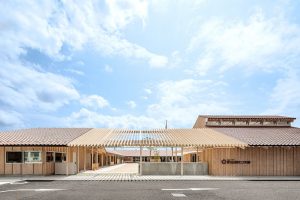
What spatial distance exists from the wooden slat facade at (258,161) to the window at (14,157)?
14639 mm

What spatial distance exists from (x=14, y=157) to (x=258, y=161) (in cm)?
1879

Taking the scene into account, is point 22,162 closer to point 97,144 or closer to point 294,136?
point 97,144

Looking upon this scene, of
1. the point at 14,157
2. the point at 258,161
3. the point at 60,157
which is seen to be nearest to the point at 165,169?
the point at 258,161

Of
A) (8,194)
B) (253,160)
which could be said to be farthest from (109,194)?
(253,160)

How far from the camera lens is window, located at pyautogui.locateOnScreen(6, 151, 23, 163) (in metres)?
27.0

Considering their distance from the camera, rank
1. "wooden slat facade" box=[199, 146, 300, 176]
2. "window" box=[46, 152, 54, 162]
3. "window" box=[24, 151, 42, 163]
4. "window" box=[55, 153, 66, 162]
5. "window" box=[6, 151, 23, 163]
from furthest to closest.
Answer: "window" box=[55, 153, 66, 162] < "wooden slat facade" box=[199, 146, 300, 176] < "window" box=[46, 152, 54, 162] < "window" box=[24, 151, 42, 163] < "window" box=[6, 151, 23, 163]

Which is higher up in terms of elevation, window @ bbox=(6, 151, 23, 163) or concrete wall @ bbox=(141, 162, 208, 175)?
window @ bbox=(6, 151, 23, 163)

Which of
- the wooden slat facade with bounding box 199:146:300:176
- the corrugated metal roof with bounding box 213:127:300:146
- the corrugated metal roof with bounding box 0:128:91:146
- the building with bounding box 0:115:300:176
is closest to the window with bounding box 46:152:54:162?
the building with bounding box 0:115:300:176

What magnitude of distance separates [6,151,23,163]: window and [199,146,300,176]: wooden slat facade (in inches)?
576

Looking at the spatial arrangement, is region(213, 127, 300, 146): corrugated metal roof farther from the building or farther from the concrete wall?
the concrete wall

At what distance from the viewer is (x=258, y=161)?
92.6ft

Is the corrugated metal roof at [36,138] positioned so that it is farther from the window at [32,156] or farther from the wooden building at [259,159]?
the wooden building at [259,159]

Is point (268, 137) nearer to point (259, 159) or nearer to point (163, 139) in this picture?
point (259, 159)

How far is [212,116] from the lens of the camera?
40.1 metres
